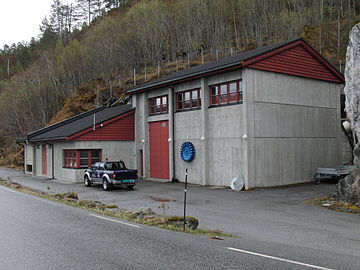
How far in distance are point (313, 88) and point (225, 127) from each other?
22.7 ft

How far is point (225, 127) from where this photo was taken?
69.7ft

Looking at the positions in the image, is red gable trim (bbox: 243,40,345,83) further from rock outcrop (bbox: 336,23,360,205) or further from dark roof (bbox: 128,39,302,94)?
rock outcrop (bbox: 336,23,360,205)

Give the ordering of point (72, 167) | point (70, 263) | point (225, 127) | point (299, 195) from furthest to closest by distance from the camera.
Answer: point (72, 167)
point (225, 127)
point (299, 195)
point (70, 263)

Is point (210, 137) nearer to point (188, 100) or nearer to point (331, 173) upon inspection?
point (188, 100)

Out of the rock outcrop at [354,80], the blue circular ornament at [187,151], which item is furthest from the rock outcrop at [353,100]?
the blue circular ornament at [187,151]

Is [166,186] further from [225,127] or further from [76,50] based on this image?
[76,50]

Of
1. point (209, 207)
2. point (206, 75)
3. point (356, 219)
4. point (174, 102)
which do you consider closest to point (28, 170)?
point (174, 102)

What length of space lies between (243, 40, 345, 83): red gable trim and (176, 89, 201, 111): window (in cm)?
463

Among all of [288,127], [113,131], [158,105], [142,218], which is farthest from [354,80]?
[113,131]

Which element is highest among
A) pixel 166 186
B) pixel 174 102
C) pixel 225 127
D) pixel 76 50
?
pixel 76 50

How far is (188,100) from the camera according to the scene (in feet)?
79.4

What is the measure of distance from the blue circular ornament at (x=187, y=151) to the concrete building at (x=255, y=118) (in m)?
0.26

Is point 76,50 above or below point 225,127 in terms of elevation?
above

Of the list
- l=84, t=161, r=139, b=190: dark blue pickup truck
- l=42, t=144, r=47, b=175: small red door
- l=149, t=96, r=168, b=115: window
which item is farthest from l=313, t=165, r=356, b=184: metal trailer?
l=42, t=144, r=47, b=175: small red door
